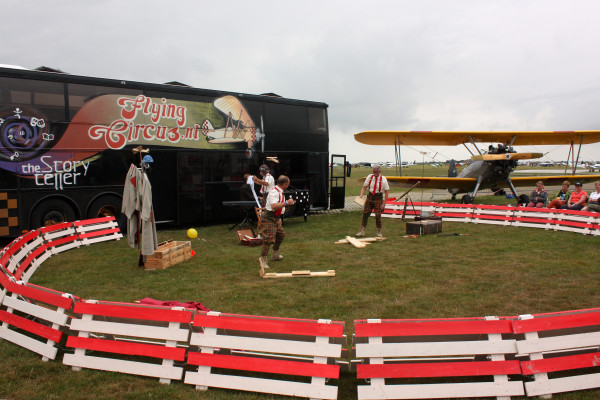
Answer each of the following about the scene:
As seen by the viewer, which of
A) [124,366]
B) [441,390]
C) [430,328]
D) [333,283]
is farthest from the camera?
[333,283]

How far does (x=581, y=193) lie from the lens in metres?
13.6

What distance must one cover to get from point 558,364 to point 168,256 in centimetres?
671

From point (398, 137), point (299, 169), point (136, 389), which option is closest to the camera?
point (136, 389)

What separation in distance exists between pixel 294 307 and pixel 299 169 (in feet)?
32.8

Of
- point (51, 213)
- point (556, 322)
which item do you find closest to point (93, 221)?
point (51, 213)

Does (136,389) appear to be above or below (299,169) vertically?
below

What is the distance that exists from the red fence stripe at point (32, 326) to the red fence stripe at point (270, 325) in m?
1.61

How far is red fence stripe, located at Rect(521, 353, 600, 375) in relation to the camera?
11.8ft

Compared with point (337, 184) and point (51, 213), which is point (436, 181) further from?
point (51, 213)

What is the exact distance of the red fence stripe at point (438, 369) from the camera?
11.7 ft

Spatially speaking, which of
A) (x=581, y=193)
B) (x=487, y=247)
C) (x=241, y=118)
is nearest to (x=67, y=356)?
(x=487, y=247)

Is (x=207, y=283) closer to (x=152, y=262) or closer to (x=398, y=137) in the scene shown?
(x=152, y=262)

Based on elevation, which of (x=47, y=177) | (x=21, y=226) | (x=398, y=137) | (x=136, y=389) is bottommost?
(x=136, y=389)

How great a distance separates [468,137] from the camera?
18.5 metres
